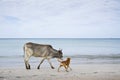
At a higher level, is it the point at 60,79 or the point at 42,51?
the point at 42,51

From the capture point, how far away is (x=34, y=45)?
12.5 metres

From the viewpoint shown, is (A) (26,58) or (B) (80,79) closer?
(B) (80,79)

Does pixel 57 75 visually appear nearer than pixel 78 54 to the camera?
Yes

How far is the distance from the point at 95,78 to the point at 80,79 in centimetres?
66

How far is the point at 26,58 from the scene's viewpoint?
12359 mm

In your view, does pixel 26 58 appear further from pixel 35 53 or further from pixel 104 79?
pixel 104 79

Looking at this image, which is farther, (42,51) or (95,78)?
(42,51)

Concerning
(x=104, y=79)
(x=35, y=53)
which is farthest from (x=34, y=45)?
(x=104, y=79)

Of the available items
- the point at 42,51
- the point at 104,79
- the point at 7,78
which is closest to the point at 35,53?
the point at 42,51

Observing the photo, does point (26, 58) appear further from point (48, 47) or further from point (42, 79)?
point (42, 79)

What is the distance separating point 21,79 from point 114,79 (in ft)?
11.2

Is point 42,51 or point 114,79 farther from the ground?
point 42,51

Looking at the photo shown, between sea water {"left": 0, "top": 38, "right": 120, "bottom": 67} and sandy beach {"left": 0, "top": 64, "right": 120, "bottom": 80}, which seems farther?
sea water {"left": 0, "top": 38, "right": 120, "bottom": 67}

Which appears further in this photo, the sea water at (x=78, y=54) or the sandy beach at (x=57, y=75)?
the sea water at (x=78, y=54)
